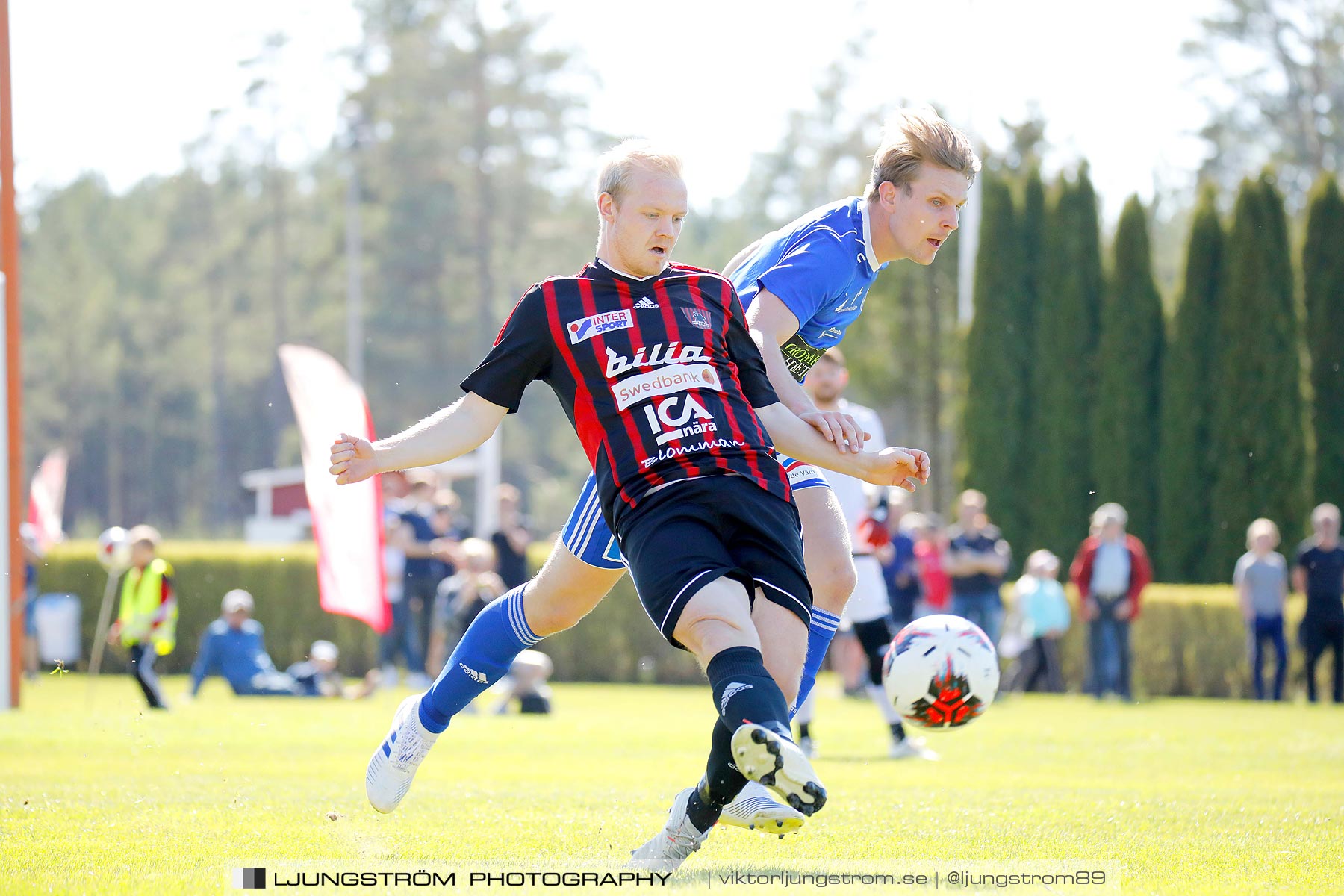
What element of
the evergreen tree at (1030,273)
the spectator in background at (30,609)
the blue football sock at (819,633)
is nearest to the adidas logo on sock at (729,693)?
the blue football sock at (819,633)

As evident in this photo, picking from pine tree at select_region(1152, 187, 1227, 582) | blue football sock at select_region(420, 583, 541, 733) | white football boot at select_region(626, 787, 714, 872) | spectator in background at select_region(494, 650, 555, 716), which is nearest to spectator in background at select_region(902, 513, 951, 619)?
spectator in background at select_region(494, 650, 555, 716)

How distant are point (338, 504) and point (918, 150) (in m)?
7.47

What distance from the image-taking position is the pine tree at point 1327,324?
2431 cm

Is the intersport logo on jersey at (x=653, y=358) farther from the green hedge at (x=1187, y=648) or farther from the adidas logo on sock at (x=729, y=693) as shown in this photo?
the green hedge at (x=1187, y=648)

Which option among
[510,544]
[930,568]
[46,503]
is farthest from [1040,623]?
[46,503]

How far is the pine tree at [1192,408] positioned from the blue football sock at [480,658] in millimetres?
21091

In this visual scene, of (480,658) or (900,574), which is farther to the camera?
(900,574)

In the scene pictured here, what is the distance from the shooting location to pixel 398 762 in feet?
16.7

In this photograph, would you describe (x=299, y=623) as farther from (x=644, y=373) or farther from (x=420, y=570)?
(x=644, y=373)

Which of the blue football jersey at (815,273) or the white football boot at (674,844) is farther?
the blue football jersey at (815,273)

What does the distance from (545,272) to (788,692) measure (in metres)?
45.0

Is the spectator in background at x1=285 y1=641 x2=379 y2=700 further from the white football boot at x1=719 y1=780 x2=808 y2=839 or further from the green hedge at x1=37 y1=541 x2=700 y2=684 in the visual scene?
the white football boot at x1=719 y1=780 x2=808 y2=839

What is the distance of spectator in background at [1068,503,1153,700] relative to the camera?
53.5ft

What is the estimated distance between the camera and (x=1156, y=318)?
84.5 feet
